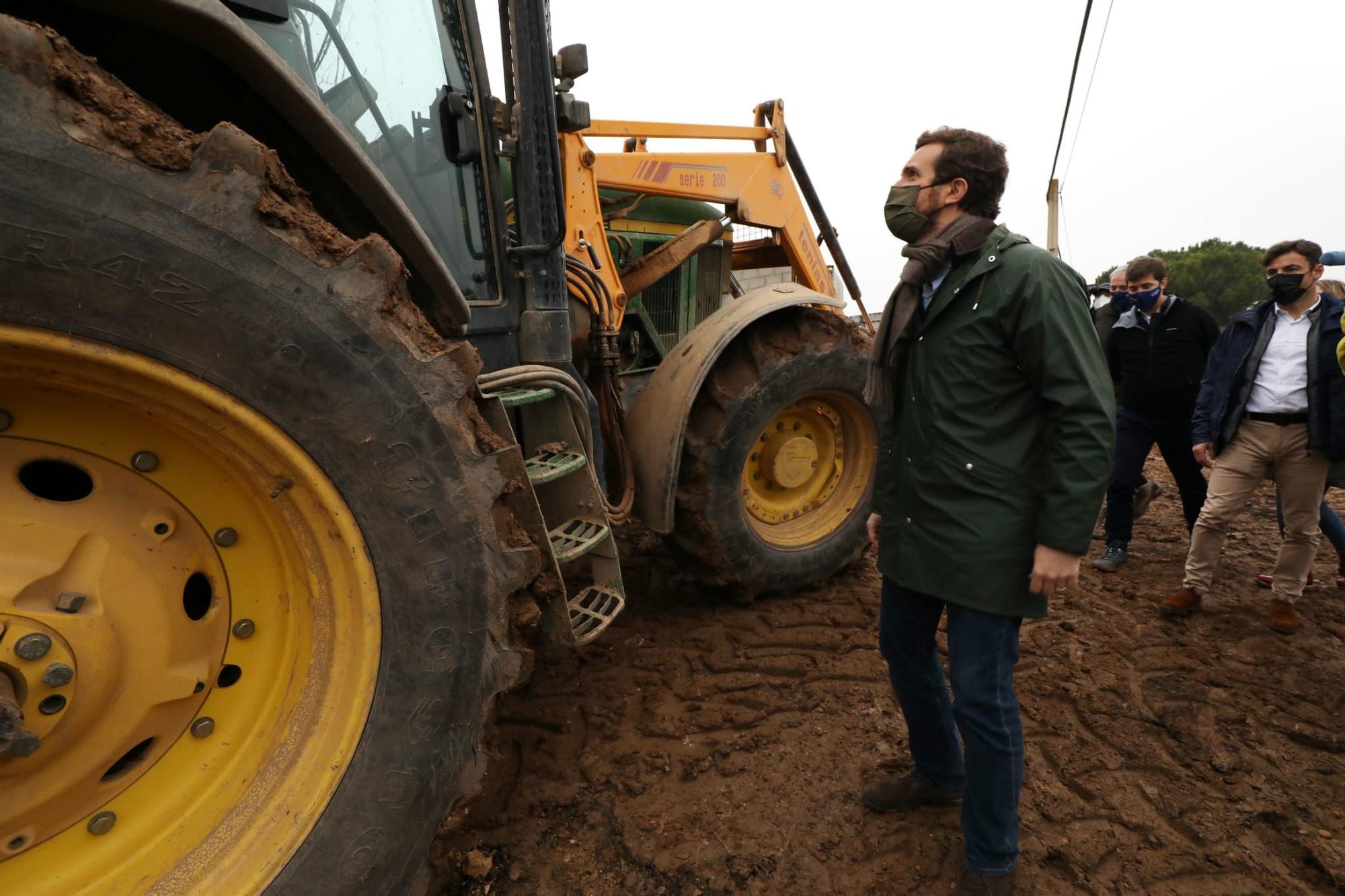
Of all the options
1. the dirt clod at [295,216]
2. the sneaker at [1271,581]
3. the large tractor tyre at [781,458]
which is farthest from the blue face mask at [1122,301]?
the dirt clod at [295,216]

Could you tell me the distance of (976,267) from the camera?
1.63 m

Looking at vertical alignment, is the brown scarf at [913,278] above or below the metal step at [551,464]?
above

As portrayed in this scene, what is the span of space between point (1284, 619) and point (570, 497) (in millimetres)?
3246

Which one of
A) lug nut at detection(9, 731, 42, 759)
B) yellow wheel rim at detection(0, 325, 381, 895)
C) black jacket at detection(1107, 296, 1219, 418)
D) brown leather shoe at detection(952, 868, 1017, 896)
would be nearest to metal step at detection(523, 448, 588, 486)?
yellow wheel rim at detection(0, 325, 381, 895)

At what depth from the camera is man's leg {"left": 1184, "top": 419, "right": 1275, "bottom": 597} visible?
10.8 feet

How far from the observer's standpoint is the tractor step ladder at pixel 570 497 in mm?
2070

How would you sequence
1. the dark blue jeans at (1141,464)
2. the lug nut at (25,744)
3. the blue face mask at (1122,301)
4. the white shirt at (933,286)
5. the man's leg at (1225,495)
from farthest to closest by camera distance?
1. the blue face mask at (1122,301)
2. the dark blue jeans at (1141,464)
3. the man's leg at (1225,495)
4. the white shirt at (933,286)
5. the lug nut at (25,744)

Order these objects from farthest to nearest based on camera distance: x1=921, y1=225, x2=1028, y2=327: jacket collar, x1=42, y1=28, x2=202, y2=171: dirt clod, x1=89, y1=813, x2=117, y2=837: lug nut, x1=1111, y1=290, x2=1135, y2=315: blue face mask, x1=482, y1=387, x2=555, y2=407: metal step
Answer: x1=1111, y1=290, x2=1135, y2=315: blue face mask, x1=482, y1=387, x2=555, y2=407: metal step, x1=921, y1=225, x2=1028, y2=327: jacket collar, x1=89, y1=813, x2=117, y2=837: lug nut, x1=42, y1=28, x2=202, y2=171: dirt clod

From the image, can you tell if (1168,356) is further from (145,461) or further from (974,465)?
(145,461)

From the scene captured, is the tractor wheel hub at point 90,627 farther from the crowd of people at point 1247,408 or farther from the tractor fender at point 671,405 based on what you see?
the crowd of people at point 1247,408

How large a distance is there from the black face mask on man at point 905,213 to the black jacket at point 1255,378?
2482 mm

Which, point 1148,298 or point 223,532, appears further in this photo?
point 1148,298

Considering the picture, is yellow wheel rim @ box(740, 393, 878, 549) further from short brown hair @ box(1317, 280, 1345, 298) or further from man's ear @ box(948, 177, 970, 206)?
short brown hair @ box(1317, 280, 1345, 298)

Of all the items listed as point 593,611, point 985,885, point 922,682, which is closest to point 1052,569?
point 922,682
